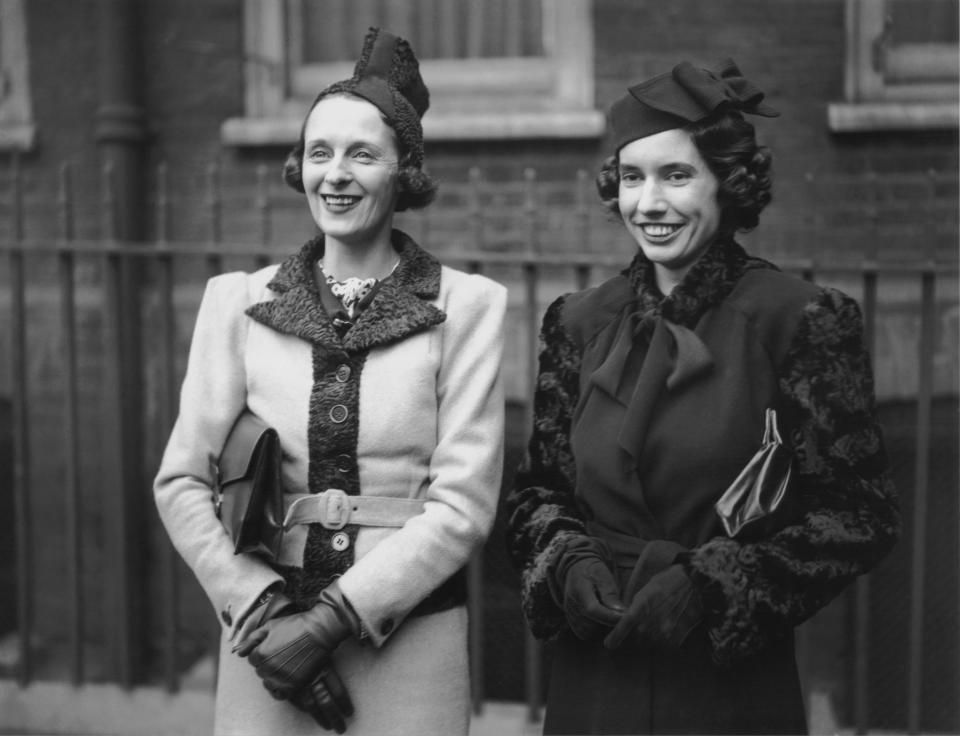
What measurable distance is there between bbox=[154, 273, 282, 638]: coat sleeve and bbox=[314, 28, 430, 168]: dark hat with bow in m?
0.51

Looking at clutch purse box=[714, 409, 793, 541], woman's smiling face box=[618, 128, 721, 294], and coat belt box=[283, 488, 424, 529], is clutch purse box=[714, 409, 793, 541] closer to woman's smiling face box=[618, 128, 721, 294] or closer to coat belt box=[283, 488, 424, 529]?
woman's smiling face box=[618, 128, 721, 294]

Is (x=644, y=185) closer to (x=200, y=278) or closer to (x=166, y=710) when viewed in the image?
(x=166, y=710)

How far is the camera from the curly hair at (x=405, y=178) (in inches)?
102

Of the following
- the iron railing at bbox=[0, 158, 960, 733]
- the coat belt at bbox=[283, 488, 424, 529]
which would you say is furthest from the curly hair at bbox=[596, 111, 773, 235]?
the iron railing at bbox=[0, 158, 960, 733]

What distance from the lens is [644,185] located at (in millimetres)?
2348

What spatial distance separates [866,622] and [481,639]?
1.34 m

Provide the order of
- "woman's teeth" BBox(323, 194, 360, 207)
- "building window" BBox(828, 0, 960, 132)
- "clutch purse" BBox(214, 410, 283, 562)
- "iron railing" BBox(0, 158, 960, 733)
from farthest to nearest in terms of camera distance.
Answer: "building window" BBox(828, 0, 960, 132), "iron railing" BBox(0, 158, 960, 733), "woman's teeth" BBox(323, 194, 360, 207), "clutch purse" BBox(214, 410, 283, 562)

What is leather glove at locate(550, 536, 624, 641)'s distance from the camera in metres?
2.26

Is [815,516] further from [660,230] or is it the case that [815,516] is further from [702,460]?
[660,230]

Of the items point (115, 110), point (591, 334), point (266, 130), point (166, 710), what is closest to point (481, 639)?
point (166, 710)

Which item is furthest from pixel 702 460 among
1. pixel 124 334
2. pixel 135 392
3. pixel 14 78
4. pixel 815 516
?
pixel 14 78

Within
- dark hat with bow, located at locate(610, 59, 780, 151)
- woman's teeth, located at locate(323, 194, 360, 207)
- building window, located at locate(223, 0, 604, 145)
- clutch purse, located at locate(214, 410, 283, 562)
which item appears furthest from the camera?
building window, located at locate(223, 0, 604, 145)

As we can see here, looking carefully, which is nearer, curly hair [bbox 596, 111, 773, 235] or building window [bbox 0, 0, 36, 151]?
curly hair [bbox 596, 111, 773, 235]

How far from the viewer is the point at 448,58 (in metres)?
5.55
